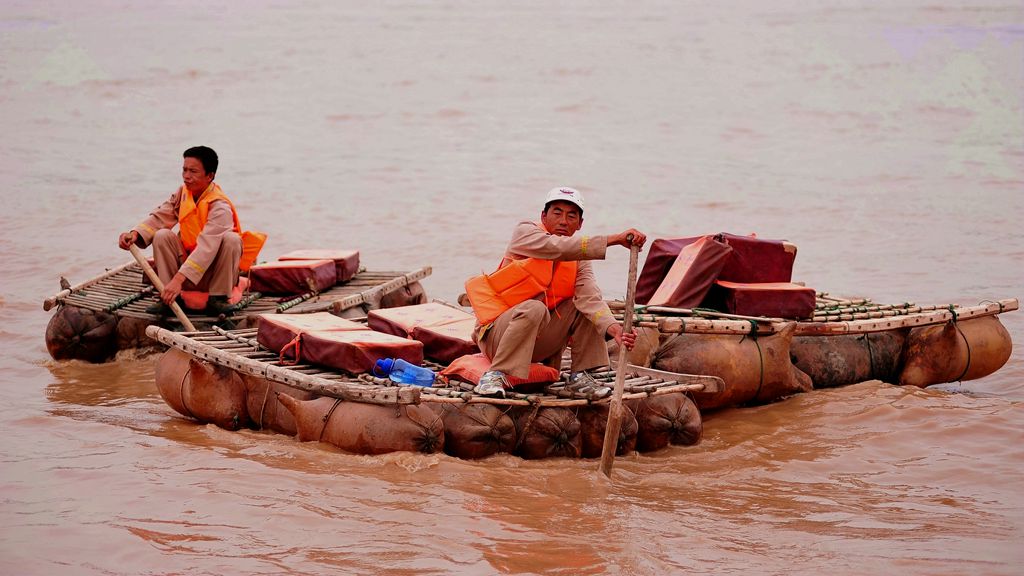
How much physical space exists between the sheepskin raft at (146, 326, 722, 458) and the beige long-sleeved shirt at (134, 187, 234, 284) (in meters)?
1.18

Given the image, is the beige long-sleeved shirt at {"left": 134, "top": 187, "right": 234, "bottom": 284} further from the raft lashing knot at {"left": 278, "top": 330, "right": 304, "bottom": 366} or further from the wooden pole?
the raft lashing knot at {"left": 278, "top": 330, "right": 304, "bottom": 366}

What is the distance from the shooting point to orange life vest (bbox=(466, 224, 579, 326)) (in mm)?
6688

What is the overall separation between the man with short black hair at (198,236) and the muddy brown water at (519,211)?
0.77m

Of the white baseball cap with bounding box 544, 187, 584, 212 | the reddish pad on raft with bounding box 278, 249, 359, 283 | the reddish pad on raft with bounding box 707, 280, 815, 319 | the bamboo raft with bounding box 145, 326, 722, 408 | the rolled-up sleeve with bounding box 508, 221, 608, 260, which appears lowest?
the bamboo raft with bounding box 145, 326, 722, 408

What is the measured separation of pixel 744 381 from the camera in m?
7.70

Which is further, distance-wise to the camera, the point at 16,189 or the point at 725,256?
the point at 16,189

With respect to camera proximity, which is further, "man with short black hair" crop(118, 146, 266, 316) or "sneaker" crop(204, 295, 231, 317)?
"sneaker" crop(204, 295, 231, 317)

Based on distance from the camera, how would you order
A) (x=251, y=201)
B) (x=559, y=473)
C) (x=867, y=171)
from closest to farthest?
(x=559, y=473) → (x=251, y=201) → (x=867, y=171)

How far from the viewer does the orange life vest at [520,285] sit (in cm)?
669

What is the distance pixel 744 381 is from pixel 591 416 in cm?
140

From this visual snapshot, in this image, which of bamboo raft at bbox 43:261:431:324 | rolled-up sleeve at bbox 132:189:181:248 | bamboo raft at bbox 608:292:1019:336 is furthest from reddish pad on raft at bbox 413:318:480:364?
rolled-up sleeve at bbox 132:189:181:248

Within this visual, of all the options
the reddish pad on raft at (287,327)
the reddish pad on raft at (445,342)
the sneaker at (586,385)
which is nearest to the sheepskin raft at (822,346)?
the sneaker at (586,385)

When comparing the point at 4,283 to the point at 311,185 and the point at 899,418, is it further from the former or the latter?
the point at 899,418

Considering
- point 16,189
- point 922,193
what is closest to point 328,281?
point 16,189
